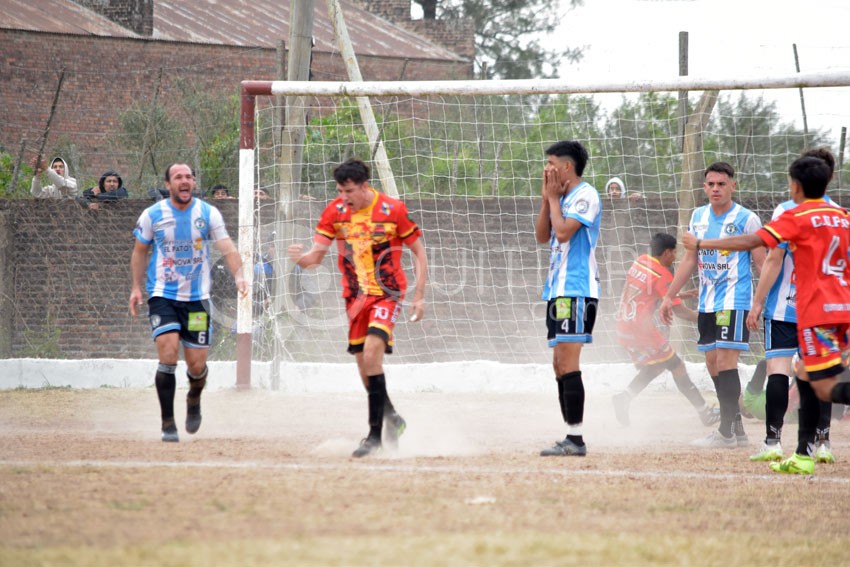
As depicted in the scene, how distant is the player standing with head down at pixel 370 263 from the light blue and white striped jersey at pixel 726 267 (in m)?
2.21

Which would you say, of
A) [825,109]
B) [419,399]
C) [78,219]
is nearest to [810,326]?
[419,399]

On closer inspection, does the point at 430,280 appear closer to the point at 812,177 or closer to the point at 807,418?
the point at 807,418

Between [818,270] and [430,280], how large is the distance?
25.4 ft

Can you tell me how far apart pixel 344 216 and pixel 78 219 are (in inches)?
338

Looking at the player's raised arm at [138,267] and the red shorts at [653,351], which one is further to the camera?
the red shorts at [653,351]

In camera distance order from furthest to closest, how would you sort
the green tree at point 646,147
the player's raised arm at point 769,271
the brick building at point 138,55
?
the brick building at point 138,55 < the green tree at point 646,147 < the player's raised arm at point 769,271

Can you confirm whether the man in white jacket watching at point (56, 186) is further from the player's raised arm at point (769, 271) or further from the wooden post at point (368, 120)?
the player's raised arm at point (769, 271)

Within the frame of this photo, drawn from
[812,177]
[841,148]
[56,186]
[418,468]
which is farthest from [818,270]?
[56,186]

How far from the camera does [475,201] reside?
13.4 metres

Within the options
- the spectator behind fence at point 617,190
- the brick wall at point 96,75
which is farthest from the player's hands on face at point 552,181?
the brick wall at point 96,75

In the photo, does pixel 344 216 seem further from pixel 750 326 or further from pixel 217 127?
pixel 217 127

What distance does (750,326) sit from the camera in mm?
7367

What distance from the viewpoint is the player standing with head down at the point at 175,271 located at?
781cm

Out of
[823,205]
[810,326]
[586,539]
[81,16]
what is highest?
[81,16]
